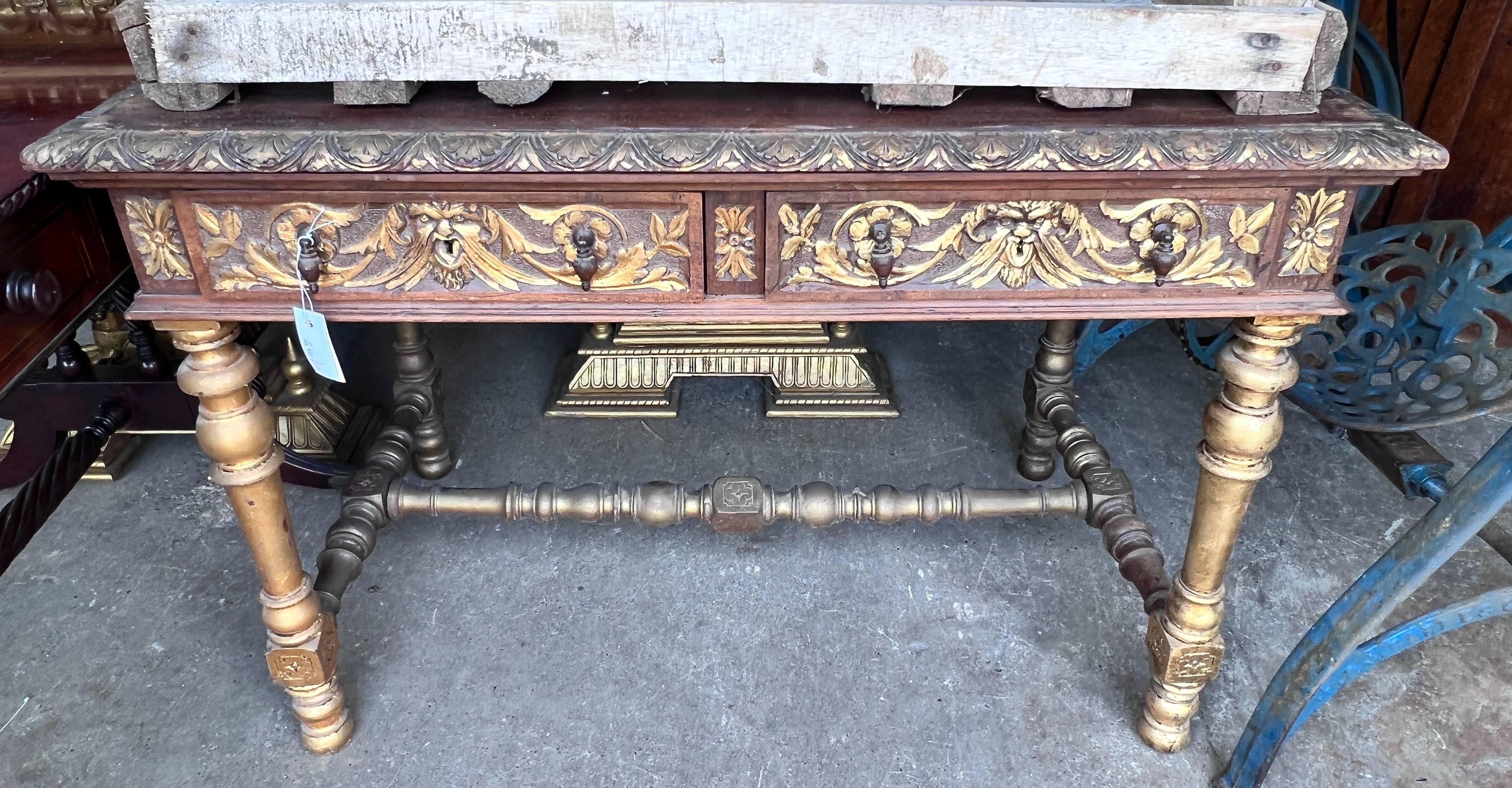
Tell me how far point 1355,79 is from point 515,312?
224 cm

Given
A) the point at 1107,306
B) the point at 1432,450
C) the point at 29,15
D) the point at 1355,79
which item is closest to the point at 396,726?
the point at 1107,306

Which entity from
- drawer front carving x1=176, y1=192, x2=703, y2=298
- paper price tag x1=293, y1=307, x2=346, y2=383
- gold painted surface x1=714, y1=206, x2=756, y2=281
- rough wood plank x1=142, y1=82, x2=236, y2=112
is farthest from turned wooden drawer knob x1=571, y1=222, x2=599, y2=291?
rough wood plank x1=142, y1=82, x2=236, y2=112

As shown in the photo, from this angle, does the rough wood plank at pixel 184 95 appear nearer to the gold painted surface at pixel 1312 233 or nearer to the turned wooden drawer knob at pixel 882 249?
the turned wooden drawer knob at pixel 882 249

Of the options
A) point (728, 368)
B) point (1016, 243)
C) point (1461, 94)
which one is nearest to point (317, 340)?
point (1016, 243)

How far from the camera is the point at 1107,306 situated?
46.9 inches

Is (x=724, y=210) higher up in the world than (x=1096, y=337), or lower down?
higher up

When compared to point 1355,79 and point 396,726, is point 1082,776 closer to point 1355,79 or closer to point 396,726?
point 396,726

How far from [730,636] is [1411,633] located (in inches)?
39.1

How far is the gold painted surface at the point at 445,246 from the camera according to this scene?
3.67ft

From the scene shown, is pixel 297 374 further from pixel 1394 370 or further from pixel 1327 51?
pixel 1394 370

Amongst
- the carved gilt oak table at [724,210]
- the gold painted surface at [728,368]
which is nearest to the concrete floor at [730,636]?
the gold painted surface at [728,368]

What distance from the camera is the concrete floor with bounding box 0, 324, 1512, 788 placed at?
5.04 feet

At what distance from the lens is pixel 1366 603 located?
4.02 ft

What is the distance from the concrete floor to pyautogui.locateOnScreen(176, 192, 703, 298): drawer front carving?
0.76 meters
